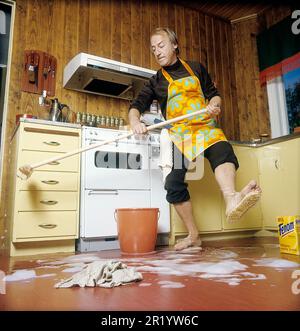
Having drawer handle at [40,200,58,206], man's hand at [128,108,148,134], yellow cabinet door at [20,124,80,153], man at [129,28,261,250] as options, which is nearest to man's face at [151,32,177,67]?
man at [129,28,261,250]

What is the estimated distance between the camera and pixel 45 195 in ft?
5.86

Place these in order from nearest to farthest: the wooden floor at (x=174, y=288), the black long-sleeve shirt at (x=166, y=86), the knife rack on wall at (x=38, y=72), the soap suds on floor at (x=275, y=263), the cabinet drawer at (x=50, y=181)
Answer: the wooden floor at (x=174, y=288), the soap suds on floor at (x=275, y=263), the cabinet drawer at (x=50, y=181), the black long-sleeve shirt at (x=166, y=86), the knife rack on wall at (x=38, y=72)

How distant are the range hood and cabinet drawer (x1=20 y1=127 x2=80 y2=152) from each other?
0.60 metres

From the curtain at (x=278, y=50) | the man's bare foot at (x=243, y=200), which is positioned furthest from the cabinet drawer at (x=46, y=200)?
the curtain at (x=278, y=50)

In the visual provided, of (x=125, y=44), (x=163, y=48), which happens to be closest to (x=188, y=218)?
(x=163, y=48)

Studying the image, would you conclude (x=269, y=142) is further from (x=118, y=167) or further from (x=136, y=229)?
(x=136, y=229)

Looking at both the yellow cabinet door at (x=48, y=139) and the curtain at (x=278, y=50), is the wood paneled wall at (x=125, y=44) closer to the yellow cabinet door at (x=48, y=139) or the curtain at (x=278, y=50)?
the curtain at (x=278, y=50)

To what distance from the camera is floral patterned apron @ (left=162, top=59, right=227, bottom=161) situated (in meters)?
1.74

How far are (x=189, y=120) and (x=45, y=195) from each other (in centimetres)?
98

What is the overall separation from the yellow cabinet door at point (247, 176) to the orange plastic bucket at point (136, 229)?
1036mm

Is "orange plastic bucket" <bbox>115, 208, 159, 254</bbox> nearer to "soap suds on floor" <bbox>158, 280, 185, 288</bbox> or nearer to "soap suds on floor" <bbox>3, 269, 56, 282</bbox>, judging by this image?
"soap suds on floor" <bbox>3, 269, 56, 282</bbox>

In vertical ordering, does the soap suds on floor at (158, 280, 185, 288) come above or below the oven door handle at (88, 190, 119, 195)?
below

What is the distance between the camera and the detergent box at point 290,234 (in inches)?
58.1
